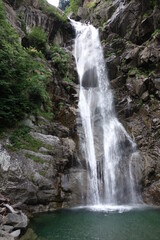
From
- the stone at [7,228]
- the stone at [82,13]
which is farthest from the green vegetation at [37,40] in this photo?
the stone at [7,228]

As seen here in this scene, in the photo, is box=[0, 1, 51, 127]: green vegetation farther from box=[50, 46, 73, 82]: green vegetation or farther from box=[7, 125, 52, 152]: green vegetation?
box=[50, 46, 73, 82]: green vegetation

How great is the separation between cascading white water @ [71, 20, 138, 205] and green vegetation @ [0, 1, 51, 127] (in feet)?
14.4

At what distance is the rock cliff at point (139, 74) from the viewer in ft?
49.9

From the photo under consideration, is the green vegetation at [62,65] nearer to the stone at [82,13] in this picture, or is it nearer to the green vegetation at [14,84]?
the green vegetation at [14,84]

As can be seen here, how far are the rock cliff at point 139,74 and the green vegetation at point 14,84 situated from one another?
7.69m

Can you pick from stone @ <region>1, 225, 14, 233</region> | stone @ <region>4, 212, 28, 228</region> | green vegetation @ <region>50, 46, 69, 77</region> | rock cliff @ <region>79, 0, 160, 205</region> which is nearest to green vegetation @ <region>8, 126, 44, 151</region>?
stone @ <region>4, 212, 28, 228</region>

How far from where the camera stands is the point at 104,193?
13.8 metres

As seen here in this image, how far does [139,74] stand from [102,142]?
7.24 m

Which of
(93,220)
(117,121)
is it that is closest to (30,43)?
(117,121)

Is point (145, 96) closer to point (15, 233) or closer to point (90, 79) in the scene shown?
point (90, 79)

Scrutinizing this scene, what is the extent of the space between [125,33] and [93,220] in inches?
746

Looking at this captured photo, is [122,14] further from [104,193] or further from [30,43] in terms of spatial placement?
[104,193]

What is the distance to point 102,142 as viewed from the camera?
16.5m

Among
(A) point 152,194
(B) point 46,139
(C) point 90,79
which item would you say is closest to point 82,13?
(C) point 90,79
